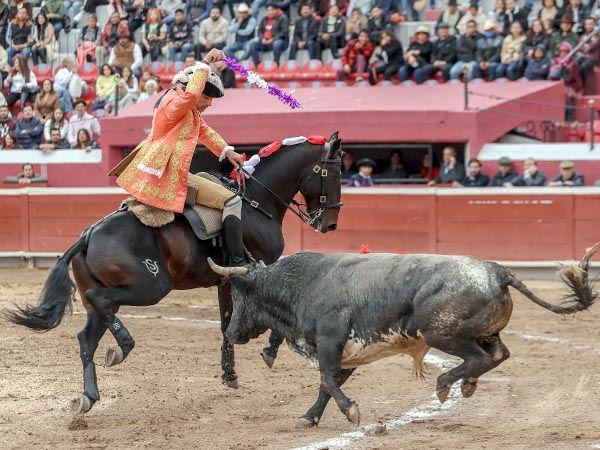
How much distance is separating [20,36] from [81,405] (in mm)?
14758

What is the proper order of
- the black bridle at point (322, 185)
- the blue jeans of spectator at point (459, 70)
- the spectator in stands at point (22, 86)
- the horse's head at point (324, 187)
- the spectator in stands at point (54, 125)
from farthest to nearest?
1. the spectator in stands at point (22, 86)
2. the spectator in stands at point (54, 125)
3. the blue jeans of spectator at point (459, 70)
4. the horse's head at point (324, 187)
5. the black bridle at point (322, 185)

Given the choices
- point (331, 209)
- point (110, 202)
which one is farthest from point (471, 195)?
point (331, 209)

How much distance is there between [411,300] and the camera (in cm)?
560

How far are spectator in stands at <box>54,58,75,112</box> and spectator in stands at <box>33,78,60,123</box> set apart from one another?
0.96 ft

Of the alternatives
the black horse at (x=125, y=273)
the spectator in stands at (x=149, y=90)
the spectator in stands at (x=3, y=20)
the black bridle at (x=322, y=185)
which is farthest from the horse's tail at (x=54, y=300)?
the spectator in stands at (x=3, y=20)

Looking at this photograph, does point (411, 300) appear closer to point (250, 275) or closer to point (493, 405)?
point (250, 275)

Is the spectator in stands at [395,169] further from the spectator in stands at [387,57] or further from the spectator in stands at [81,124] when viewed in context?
the spectator in stands at [81,124]

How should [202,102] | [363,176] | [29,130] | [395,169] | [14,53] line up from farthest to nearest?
[14,53]
[29,130]
[395,169]
[363,176]
[202,102]

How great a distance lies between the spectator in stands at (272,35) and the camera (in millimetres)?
17656

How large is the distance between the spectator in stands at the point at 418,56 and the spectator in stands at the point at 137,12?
4968 mm

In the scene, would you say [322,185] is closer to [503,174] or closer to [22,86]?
[503,174]

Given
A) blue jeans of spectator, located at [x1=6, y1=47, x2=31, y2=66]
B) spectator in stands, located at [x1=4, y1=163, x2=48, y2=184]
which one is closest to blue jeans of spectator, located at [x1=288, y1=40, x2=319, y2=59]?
spectator in stands, located at [x1=4, y1=163, x2=48, y2=184]

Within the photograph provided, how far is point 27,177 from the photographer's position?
16.5 metres

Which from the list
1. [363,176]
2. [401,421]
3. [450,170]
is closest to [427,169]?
[450,170]
